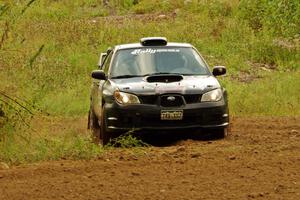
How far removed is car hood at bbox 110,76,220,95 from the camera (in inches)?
493

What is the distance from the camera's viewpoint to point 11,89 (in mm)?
11484

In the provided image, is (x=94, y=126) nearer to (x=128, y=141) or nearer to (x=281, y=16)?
(x=128, y=141)

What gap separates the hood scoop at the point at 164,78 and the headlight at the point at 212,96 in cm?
54

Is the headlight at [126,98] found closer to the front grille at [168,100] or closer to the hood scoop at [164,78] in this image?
the front grille at [168,100]

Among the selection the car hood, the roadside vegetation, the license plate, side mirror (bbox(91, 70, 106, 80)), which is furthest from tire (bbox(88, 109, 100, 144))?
the license plate

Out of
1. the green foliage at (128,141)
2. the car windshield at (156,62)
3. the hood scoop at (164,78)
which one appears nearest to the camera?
the green foliage at (128,141)

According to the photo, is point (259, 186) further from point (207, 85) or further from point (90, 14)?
point (90, 14)

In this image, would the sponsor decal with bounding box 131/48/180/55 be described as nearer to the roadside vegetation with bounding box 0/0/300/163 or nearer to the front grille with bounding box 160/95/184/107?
the roadside vegetation with bounding box 0/0/300/163

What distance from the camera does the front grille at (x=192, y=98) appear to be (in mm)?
12562

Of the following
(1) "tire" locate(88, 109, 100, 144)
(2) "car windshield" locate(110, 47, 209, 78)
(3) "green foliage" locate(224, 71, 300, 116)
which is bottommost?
(3) "green foliage" locate(224, 71, 300, 116)

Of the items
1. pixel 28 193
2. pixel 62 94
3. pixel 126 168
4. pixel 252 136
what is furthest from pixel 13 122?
pixel 62 94

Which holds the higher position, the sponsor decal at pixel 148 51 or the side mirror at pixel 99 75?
the sponsor decal at pixel 148 51

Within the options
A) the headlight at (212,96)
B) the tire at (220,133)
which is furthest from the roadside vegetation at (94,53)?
the tire at (220,133)

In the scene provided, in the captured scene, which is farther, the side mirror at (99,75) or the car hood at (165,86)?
the side mirror at (99,75)
